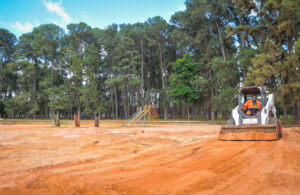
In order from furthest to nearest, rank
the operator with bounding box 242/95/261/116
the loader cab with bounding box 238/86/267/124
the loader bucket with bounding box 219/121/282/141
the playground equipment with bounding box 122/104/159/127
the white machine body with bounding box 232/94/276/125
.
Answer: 1. the playground equipment with bounding box 122/104/159/127
2. the operator with bounding box 242/95/261/116
3. the loader cab with bounding box 238/86/267/124
4. the white machine body with bounding box 232/94/276/125
5. the loader bucket with bounding box 219/121/282/141

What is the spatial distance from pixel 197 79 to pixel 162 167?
29.0m

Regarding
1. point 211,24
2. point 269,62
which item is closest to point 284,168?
point 269,62

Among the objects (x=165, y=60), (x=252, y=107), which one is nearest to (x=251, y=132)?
(x=252, y=107)

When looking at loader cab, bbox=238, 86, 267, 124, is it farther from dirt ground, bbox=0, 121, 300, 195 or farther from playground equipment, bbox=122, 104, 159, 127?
playground equipment, bbox=122, 104, 159, 127

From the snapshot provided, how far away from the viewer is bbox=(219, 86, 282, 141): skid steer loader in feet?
22.9

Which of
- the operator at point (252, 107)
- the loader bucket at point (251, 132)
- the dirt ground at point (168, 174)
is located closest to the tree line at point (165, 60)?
the operator at point (252, 107)

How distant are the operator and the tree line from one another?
12263 millimetres

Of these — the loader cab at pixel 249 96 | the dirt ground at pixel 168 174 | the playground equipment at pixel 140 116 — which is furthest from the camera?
the playground equipment at pixel 140 116

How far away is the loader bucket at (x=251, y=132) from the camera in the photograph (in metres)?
6.91

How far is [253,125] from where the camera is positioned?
729cm

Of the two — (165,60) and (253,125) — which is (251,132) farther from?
(165,60)

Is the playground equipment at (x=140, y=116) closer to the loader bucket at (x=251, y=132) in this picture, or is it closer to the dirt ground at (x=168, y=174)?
the loader bucket at (x=251, y=132)

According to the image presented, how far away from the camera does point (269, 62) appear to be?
839 inches

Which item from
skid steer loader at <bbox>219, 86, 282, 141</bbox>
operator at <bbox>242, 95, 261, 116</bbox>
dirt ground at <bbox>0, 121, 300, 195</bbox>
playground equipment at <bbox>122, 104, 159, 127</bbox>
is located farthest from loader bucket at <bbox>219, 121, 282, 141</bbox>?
playground equipment at <bbox>122, 104, 159, 127</bbox>
